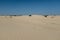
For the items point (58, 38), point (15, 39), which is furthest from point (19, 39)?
point (58, 38)

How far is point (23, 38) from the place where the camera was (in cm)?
790

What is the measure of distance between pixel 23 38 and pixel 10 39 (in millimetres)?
747

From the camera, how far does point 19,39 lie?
25.1 feet

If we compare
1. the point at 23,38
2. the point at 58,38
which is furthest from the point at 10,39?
the point at 58,38

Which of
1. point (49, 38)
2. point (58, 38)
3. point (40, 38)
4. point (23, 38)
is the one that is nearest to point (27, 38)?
point (23, 38)

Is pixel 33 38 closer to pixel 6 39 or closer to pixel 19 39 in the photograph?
pixel 19 39

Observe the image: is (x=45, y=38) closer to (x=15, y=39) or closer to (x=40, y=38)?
(x=40, y=38)

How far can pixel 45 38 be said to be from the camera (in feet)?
25.9

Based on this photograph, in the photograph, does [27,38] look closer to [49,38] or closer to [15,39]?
[15,39]

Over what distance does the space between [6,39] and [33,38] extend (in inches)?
58.9

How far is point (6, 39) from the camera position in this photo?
25.0ft

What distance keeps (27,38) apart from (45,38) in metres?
1.02

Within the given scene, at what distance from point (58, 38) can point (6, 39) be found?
9.66 ft

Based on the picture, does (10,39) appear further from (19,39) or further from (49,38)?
(49,38)
